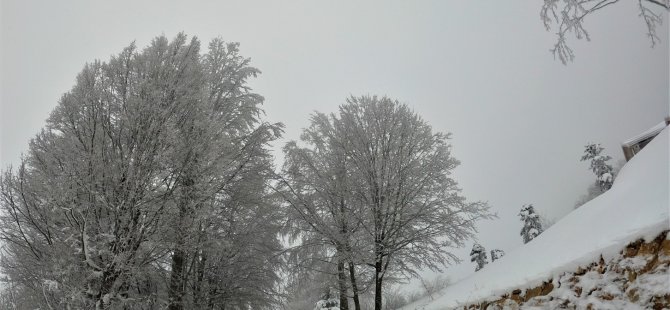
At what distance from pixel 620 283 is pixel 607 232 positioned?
0.62 meters

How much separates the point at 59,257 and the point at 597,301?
6585 mm

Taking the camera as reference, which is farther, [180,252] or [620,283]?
[180,252]

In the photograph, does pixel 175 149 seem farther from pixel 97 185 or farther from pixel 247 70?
pixel 247 70

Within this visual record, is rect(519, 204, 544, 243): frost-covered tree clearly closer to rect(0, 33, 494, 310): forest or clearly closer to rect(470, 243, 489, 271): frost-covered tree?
rect(470, 243, 489, 271): frost-covered tree

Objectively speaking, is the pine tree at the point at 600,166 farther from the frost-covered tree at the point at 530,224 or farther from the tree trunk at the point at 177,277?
the tree trunk at the point at 177,277

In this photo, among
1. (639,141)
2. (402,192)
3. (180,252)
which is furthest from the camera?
(639,141)

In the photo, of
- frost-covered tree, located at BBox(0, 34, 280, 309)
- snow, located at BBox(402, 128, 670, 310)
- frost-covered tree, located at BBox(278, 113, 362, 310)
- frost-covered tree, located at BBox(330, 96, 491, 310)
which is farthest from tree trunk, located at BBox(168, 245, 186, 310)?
snow, located at BBox(402, 128, 670, 310)

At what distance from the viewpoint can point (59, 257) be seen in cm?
489

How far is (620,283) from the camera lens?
3.52 meters

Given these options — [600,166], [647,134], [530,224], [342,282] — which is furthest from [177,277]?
[600,166]

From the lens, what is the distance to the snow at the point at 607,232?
3.56 meters

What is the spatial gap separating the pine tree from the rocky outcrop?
27208 mm

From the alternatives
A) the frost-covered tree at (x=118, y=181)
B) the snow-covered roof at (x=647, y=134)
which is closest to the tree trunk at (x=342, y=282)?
the frost-covered tree at (x=118, y=181)

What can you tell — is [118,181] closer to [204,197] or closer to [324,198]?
[204,197]
